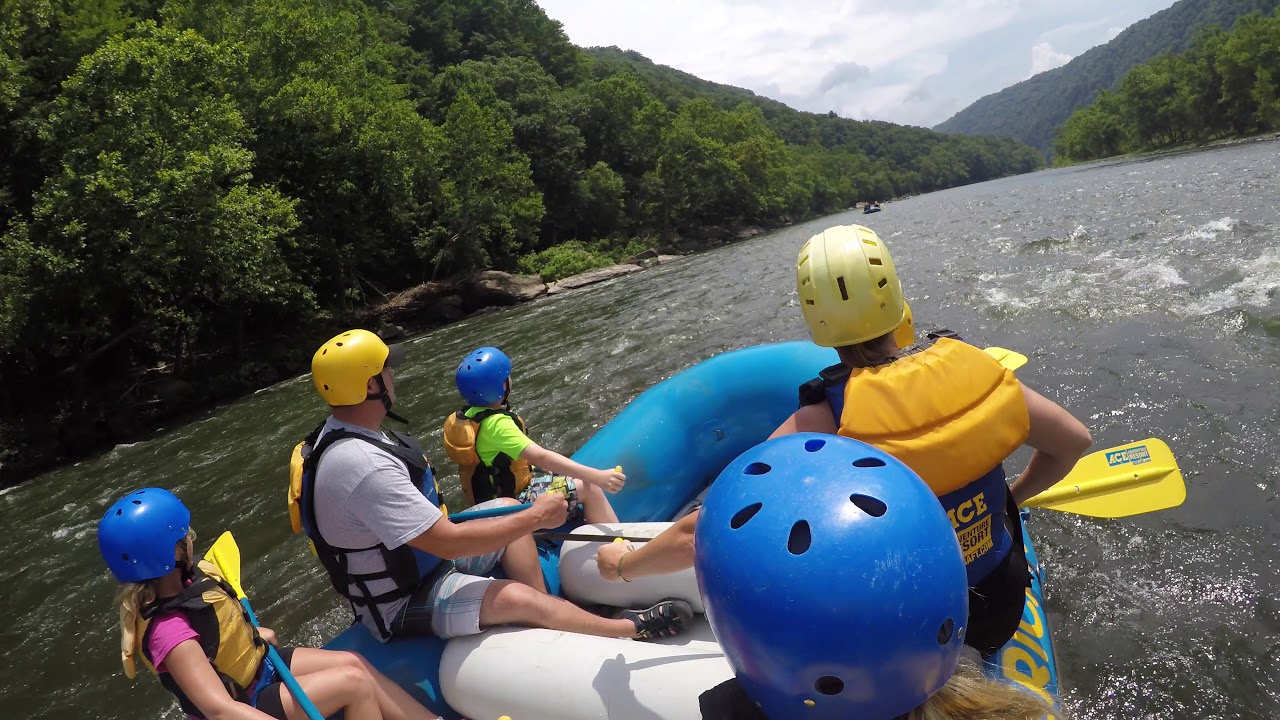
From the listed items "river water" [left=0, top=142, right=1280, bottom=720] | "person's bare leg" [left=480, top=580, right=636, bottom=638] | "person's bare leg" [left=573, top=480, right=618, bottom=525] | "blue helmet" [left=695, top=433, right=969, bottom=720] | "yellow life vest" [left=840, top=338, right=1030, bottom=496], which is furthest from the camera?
"person's bare leg" [left=573, top=480, right=618, bottom=525]

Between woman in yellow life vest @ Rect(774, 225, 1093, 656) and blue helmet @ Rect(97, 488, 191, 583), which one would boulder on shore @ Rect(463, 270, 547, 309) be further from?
woman in yellow life vest @ Rect(774, 225, 1093, 656)

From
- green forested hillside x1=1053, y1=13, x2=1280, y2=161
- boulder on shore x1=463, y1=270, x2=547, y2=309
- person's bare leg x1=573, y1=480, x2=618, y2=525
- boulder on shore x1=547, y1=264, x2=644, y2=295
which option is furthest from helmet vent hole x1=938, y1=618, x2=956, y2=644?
green forested hillside x1=1053, y1=13, x2=1280, y2=161

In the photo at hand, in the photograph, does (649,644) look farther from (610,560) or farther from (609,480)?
(609,480)

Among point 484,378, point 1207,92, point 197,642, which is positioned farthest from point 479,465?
point 1207,92

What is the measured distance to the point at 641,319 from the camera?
13609 millimetres

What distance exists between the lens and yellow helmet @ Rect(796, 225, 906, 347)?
1729mm

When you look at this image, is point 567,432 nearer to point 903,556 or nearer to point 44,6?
point 903,556

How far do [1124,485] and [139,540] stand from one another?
3.98m

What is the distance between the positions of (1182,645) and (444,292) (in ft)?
72.3

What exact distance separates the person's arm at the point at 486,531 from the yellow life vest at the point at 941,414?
1.18 metres

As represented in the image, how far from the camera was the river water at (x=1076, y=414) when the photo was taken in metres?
3.16

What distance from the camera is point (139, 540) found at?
83.5 inches

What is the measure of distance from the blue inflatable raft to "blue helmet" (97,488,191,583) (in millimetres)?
714

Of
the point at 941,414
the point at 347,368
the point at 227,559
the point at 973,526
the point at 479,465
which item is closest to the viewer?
the point at 941,414
